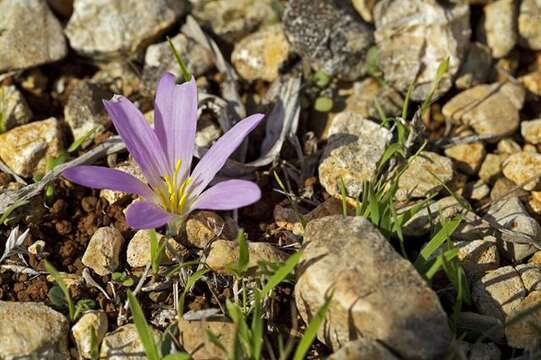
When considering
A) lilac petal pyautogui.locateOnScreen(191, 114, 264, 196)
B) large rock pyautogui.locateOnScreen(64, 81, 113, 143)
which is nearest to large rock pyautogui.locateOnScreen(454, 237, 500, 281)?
lilac petal pyautogui.locateOnScreen(191, 114, 264, 196)

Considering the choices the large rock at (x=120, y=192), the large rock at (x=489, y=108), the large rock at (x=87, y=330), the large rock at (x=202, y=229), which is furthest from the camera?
the large rock at (x=489, y=108)

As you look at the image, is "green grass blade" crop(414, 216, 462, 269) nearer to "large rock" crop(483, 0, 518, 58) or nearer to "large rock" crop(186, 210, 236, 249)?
"large rock" crop(186, 210, 236, 249)

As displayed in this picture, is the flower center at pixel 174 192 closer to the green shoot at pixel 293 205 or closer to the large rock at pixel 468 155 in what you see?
the green shoot at pixel 293 205

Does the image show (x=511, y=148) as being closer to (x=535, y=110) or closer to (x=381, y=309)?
(x=535, y=110)

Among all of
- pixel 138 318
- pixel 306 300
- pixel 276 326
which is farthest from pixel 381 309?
pixel 138 318

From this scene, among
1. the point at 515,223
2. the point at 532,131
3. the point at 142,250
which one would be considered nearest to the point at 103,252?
the point at 142,250

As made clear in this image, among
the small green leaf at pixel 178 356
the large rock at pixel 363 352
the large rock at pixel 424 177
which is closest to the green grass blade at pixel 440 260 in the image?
the large rock at pixel 363 352
